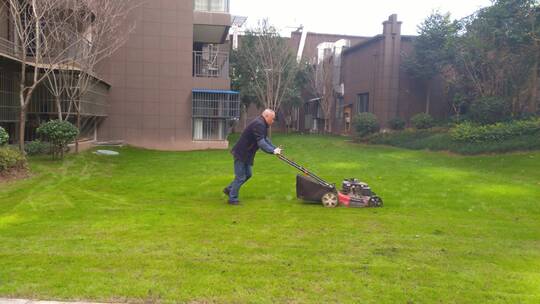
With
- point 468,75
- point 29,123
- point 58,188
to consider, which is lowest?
point 58,188

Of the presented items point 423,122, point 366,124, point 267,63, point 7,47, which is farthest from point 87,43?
point 423,122

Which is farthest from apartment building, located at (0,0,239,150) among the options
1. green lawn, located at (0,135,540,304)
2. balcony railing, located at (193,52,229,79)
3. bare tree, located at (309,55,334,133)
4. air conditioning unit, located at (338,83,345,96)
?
bare tree, located at (309,55,334,133)

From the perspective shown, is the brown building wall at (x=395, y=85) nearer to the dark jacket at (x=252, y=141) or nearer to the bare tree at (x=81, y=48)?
the bare tree at (x=81, y=48)

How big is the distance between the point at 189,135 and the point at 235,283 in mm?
19847

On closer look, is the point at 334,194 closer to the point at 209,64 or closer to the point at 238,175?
the point at 238,175

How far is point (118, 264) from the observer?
5016mm

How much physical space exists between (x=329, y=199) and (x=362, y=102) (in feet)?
90.3

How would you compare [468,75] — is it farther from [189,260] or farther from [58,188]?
[189,260]

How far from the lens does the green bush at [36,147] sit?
1578 centimetres

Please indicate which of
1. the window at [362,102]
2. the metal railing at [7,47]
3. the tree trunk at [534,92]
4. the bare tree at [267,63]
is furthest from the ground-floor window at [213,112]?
the window at [362,102]

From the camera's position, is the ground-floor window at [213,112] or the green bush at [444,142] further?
the ground-floor window at [213,112]

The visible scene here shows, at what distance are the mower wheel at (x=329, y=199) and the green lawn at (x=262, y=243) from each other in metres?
0.27

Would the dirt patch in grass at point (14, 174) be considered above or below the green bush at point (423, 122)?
below

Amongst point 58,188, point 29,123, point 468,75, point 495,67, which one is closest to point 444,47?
point 468,75
